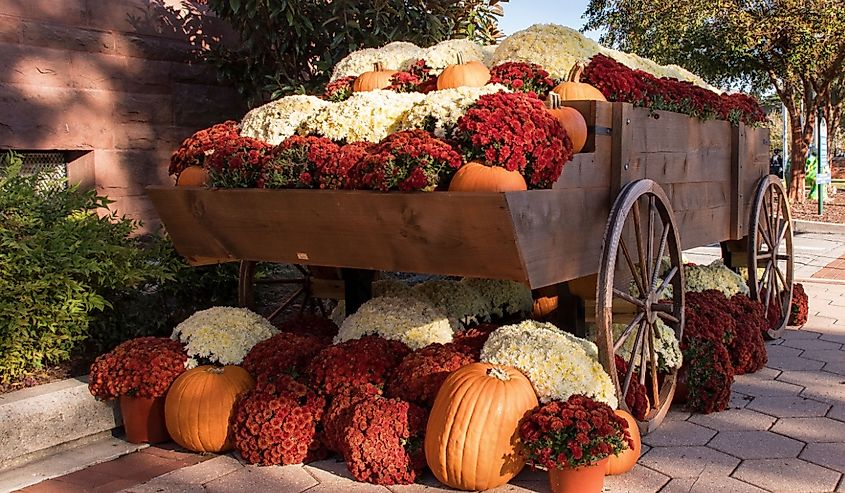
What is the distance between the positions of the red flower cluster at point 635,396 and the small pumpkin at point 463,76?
4.77 feet

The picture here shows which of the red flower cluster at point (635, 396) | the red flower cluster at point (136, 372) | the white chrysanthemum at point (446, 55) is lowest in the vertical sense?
the red flower cluster at point (635, 396)

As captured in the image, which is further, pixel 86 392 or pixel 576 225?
pixel 86 392

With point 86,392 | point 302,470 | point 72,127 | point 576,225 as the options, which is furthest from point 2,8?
point 576,225

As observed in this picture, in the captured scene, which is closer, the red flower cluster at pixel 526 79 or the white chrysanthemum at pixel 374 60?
the red flower cluster at pixel 526 79

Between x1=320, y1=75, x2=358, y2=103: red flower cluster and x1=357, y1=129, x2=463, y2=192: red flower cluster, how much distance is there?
4.12 ft

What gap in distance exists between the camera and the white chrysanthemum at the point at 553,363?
3.10m

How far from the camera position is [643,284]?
3.69 meters

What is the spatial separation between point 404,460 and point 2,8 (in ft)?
13.9

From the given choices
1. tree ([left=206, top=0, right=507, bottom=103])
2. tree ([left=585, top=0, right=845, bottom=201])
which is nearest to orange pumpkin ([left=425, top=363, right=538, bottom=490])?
tree ([left=206, top=0, right=507, bottom=103])

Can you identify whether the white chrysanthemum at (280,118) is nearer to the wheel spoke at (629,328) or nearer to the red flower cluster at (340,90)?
the red flower cluster at (340,90)

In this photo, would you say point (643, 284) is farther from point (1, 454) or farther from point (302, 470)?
point (1, 454)

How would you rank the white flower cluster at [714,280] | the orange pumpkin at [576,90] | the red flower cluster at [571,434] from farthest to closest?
the white flower cluster at [714,280], the orange pumpkin at [576,90], the red flower cluster at [571,434]

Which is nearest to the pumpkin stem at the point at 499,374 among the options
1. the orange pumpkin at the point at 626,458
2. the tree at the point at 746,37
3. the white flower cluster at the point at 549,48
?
the orange pumpkin at the point at 626,458

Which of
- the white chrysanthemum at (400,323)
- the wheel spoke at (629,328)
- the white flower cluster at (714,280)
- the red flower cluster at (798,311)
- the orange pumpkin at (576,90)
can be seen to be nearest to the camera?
the wheel spoke at (629,328)
